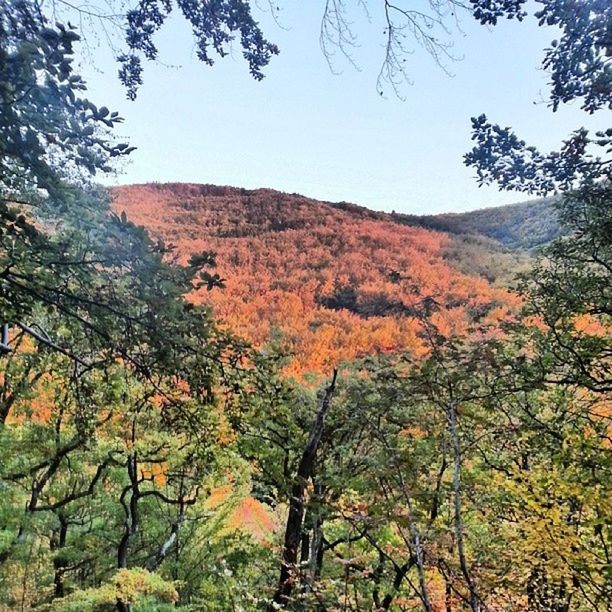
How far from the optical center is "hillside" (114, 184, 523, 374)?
1284 cm

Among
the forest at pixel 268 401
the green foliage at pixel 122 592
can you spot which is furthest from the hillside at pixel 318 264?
the green foliage at pixel 122 592

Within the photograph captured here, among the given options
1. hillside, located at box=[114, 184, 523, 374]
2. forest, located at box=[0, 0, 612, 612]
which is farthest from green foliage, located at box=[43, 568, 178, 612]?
hillside, located at box=[114, 184, 523, 374]

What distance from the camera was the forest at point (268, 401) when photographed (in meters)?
1.83

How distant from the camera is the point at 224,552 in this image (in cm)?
797

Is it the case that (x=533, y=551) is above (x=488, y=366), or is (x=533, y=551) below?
below

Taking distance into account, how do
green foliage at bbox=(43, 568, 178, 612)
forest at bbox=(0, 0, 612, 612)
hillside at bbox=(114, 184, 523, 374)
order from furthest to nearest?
hillside at bbox=(114, 184, 523, 374), green foliage at bbox=(43, 568, 178, 612), forest at bbox=(0, 0, 612, 612)

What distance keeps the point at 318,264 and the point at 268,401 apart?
25478 millimetres

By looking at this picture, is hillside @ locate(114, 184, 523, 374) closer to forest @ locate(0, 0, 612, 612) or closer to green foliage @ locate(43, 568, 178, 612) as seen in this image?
forest @ locate(0, 0, 612, 612)

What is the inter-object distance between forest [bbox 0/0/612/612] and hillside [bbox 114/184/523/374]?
116 centimetres

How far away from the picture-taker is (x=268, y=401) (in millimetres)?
2490

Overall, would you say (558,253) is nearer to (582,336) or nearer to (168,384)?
(582,336)

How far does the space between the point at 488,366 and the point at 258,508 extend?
736 centimetres

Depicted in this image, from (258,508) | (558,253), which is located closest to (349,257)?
(258,508)

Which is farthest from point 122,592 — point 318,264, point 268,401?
point 318,264
